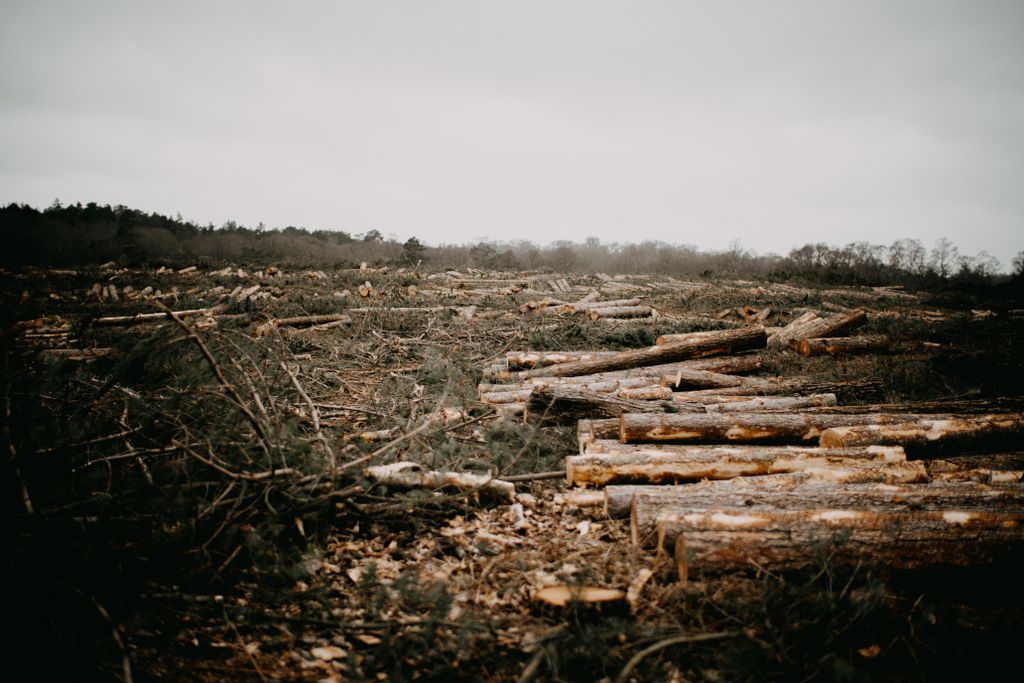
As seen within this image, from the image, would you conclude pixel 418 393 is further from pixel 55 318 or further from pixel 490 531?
pixel 55 318

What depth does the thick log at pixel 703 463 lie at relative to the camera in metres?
3.16

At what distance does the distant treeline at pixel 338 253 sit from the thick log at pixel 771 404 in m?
22.9

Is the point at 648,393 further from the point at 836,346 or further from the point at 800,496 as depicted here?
the point at 836,346

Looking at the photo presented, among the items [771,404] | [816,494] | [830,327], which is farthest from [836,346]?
[816,494]

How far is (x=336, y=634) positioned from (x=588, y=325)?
7.53m

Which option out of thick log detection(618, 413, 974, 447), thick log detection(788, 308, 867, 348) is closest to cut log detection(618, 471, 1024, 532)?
thick log detection(618, 413, 974, 447)

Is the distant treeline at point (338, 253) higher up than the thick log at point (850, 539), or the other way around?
the distant treeline at point (338, 253)

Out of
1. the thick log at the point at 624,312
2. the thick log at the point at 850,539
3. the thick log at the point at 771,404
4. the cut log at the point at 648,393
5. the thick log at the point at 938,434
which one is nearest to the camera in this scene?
the thick log at the point at 850,539

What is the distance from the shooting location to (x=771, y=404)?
4.67 meters

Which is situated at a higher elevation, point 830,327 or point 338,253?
point 338,253

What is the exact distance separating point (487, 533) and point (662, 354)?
457 centimetres

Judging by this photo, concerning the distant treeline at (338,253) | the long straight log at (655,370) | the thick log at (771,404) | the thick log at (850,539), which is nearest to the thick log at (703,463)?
the thick log at (850,539)

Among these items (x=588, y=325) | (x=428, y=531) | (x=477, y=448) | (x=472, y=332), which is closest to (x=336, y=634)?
(x=428, y=531)

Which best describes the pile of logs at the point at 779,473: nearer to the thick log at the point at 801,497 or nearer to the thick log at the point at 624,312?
the thick log at the point at 801,497
